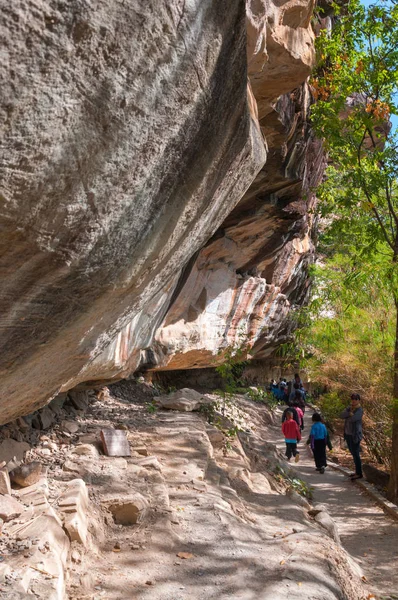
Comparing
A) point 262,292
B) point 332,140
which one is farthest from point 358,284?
point 262,292

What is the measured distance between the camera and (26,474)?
4.61m

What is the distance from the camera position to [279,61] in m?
4.93

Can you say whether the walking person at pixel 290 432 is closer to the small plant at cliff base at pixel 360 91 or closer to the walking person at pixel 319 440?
the walking person at pixel 319 440

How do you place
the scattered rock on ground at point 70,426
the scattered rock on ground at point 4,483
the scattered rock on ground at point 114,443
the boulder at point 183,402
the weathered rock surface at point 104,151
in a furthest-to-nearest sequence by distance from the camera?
the boulder at point 183,402
the scattered rock on ground at point 70,426
the scattered rock on ground at point 114,443
the scattered rock on ground at point 4,483
the weathered rock surface at point 104,151

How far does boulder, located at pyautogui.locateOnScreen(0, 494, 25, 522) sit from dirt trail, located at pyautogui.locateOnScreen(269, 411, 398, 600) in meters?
3.54

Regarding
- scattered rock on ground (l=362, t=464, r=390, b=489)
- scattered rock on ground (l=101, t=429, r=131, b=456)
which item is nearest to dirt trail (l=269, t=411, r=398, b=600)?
scattered rock on ground (l=362, t=464, r=390, b=489)

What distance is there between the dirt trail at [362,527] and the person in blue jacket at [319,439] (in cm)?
22

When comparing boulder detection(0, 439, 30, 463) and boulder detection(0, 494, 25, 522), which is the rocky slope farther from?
boulder detection(0, 439, 30, 463)

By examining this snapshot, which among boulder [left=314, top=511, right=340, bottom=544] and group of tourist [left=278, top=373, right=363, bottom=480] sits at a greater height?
group of tourist [left=278, top=373, right=363, bottom=480]

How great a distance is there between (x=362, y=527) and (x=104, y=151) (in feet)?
23.5

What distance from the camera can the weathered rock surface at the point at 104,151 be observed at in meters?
1.91

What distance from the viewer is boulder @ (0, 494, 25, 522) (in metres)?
3.87

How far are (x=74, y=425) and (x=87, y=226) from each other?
477 cm

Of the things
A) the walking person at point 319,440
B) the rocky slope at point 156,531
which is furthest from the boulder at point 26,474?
the walking person at point 319,440
